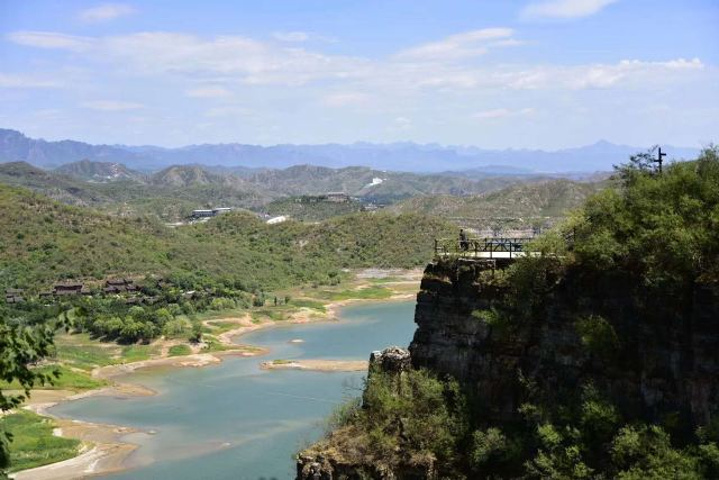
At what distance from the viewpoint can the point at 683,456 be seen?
1642 cm

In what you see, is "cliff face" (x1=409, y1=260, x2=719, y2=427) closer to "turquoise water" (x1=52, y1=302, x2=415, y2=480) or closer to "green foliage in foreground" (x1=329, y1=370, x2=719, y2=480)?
"green foliage in foreground" (x1=329, y1=370, x2=719, y2=480)

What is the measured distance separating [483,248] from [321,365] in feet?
134

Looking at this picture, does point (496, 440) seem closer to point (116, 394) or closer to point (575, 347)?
point (575, 347)

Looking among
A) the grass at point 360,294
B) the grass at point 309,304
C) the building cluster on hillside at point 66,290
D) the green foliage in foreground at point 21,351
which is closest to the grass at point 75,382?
the building cluster on hillside at point 66,290

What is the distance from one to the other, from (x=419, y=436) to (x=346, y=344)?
5136 cm

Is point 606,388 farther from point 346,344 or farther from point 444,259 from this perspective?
point 346,344

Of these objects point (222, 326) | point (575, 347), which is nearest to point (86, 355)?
point (222, 326)

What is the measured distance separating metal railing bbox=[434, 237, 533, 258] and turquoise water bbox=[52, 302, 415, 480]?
12.0 m

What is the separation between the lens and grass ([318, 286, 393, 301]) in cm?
9975

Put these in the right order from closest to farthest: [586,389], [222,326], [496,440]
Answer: [586,389] < [496,440] < [222,326]

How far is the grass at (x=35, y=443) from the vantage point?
41094 mm

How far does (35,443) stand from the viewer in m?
43.5

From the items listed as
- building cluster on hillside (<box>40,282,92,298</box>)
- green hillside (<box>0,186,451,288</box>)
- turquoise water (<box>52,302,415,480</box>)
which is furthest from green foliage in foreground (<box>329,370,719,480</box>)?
building cluster on hillside (<box>40,282,92,298</box>)

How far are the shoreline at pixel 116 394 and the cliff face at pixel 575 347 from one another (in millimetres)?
24713
